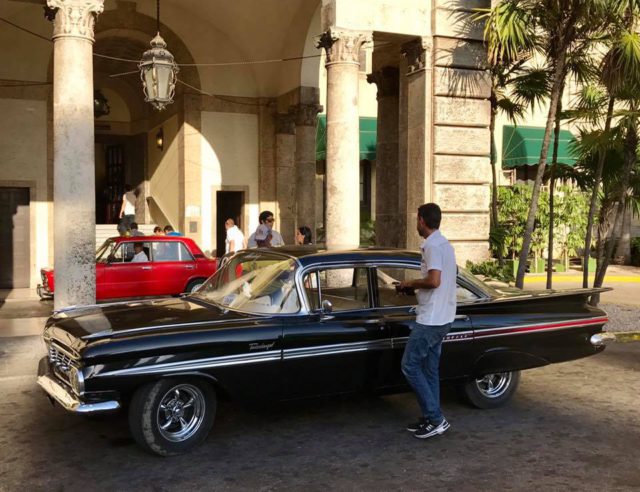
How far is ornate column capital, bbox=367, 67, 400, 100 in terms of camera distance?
14.6 m

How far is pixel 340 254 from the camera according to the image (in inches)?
232

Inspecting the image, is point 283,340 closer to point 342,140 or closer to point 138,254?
point 342,140

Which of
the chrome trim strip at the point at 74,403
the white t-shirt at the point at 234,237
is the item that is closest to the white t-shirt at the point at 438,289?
the chrome trim strip at the point at 74,403

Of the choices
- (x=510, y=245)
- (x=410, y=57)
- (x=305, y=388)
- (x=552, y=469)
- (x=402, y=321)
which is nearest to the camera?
(x=552, y=469)

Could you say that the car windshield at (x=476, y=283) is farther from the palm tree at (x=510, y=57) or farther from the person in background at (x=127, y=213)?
the person in background at (x=127, y=213)

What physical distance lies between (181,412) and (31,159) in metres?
13.5

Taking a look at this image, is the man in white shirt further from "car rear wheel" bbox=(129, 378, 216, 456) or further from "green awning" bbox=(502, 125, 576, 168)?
"green awning" bbox=(502, 125, 576, 168)

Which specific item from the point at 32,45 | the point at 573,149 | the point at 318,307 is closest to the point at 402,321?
the point at 318,307

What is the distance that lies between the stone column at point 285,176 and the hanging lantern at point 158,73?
6.94m

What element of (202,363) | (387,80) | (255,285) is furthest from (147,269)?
(202,363)

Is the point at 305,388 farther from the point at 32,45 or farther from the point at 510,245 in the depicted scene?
the point at 510,245

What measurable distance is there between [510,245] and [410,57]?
8.81m

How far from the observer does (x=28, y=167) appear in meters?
16.8

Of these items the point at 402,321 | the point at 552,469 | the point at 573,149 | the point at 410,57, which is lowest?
the point at 552,469
